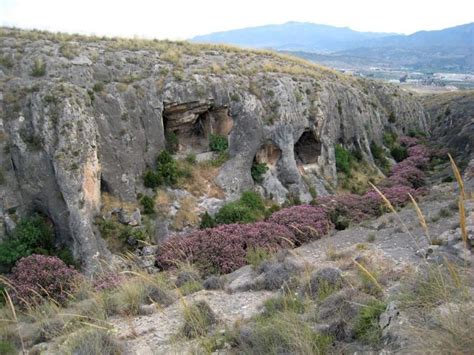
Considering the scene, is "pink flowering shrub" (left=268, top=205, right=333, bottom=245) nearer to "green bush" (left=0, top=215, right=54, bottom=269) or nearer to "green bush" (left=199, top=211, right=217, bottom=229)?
"green bush" (left=199, top=211, right=217, bottom=229)

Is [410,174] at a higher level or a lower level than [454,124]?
lower

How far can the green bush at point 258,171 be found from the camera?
2494 centimetres

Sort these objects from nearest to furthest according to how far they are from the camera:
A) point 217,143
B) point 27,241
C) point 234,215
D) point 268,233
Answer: point 27,241 → point 268,233 → point 234,215 → point 217,143

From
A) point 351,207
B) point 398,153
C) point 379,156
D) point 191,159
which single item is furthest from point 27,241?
point 398,153

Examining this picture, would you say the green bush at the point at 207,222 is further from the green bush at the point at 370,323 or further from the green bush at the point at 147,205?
the green bush at the point at 370,323

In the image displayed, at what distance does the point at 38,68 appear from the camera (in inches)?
819

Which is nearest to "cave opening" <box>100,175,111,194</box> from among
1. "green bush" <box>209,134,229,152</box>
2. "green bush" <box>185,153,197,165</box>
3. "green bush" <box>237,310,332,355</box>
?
"green bush" <box>185,153,197,165</box>

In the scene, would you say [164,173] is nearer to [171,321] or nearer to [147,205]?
[147,205]

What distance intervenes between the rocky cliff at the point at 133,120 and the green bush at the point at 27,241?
496 mm

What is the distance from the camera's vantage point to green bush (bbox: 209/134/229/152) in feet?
81.3

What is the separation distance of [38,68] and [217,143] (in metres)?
9.60

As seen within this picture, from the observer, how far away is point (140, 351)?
807cm

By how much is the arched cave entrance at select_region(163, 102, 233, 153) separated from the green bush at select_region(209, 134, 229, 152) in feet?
1.02

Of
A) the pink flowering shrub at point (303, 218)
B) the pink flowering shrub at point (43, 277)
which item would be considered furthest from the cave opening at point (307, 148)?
the pink flowering shrub at point (43, 277)
